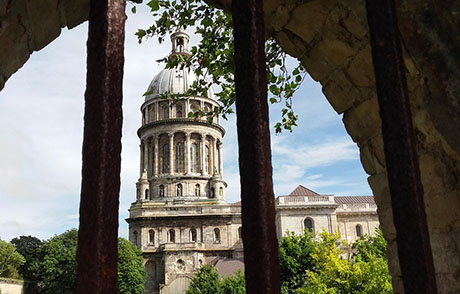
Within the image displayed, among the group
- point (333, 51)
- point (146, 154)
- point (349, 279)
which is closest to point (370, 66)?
point (333, 51)

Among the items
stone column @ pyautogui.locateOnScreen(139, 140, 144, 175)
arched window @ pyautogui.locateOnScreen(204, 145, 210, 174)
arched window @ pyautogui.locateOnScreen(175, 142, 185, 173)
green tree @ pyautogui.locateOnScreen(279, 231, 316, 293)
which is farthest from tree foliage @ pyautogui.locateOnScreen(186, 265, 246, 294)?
stone column @ pyautogui.locateOnScreen(139, 140, 144, 175)

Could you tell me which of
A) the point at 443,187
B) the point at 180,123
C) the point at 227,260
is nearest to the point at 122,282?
the point at 227,260

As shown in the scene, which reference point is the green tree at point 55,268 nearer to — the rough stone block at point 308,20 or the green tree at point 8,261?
the green tree at point 8,261

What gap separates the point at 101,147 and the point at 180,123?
4566 cm

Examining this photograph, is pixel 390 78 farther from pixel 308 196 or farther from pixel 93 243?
pixel 308 196

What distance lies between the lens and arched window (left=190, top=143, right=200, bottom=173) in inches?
1809

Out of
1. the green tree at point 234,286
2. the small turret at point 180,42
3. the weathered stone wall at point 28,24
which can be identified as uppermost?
the small turret at point 180,42

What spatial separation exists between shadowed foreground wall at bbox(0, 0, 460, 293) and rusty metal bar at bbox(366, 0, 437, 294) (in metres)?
0.60

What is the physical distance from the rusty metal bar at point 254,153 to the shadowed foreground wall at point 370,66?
3.52ft

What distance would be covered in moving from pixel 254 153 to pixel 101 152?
510mm

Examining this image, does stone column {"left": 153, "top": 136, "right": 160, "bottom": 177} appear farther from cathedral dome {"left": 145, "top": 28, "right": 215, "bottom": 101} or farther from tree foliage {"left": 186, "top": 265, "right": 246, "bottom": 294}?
tree foliage {"left": 186, "top": 265, "right": 246, "bottom": 294}

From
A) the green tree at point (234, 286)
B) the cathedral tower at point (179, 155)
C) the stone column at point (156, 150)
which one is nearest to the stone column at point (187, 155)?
the cathedral tower at point (179, 155)

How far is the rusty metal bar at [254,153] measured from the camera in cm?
145

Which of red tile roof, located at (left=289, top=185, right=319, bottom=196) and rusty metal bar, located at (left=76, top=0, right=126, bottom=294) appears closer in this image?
rusty metal bar, located at (left=76, top=0, right=126, bottom=294)
